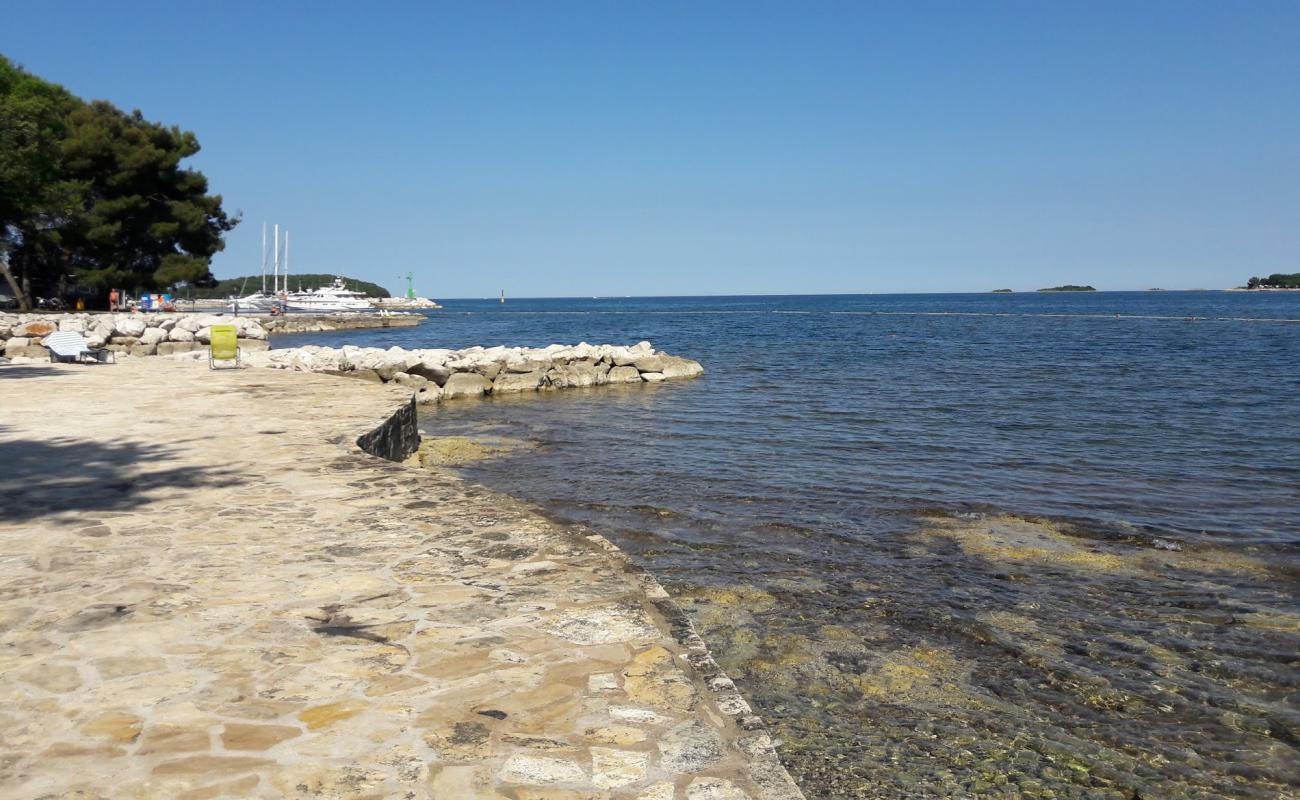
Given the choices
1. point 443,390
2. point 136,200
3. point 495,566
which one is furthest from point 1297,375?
point 136,200

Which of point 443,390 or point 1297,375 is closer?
point 443,390

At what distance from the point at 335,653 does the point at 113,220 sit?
153 feet

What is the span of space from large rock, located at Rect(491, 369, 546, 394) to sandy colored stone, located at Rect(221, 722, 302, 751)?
18.4m

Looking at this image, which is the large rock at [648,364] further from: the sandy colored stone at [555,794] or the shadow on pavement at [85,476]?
the sandy colored stone at [555,794]

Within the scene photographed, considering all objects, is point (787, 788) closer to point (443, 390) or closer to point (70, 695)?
point (70, 695)

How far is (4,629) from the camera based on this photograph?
397 centimetres

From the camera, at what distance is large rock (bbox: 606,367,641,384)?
24.0 m

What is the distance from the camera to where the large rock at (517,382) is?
21609 millimetres

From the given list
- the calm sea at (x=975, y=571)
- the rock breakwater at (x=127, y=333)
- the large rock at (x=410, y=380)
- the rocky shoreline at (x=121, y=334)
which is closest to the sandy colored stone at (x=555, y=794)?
the calm sea at (x=975, y=571)

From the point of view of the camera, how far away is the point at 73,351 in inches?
714

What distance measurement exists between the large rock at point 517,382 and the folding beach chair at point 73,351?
27.0ft

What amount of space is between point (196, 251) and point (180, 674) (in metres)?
50.8

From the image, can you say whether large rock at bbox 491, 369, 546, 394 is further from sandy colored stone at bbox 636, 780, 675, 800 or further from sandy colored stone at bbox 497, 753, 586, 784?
sandy colored stone at bbox 636, 780, 675, 800

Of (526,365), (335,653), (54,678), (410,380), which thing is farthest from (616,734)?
(526,365)
